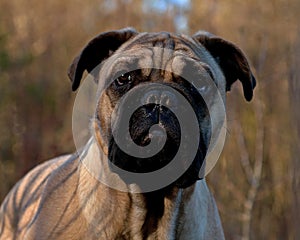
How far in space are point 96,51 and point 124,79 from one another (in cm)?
56

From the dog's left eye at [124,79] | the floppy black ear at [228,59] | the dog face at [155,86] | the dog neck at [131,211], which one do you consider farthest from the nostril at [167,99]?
the floppy black ear at [228,59]

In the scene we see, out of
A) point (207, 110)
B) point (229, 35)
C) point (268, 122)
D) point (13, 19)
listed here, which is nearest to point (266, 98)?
point (268, 122)

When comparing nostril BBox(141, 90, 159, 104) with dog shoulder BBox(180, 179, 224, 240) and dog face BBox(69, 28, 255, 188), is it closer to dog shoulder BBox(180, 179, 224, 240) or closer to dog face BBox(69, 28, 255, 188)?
dog face BBox(69, 28, 255, 188)

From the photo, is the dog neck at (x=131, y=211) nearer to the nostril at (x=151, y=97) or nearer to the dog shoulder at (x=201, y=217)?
the dog shoulder at (x=201, y=217)

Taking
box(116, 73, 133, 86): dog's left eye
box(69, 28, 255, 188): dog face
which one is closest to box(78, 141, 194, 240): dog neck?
box(69, 28, 255, 188): dog face

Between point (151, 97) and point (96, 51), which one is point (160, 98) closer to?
point (151, 97)

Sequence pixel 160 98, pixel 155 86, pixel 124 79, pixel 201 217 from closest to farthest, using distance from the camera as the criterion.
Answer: pixel 160 98
pixel 155 86
pixel 124 79
pixel 201 217

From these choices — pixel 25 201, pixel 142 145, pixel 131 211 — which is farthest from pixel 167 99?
pixel 25 201

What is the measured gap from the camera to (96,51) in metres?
4.55

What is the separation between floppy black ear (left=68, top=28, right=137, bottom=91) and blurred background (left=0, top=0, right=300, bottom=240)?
72.2 inches

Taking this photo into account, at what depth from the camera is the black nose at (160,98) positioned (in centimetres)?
374

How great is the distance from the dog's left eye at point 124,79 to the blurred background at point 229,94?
6.95 feet

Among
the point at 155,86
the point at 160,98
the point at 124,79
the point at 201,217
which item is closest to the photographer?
the point at 160,98

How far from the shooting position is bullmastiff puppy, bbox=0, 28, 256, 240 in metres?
3.85
